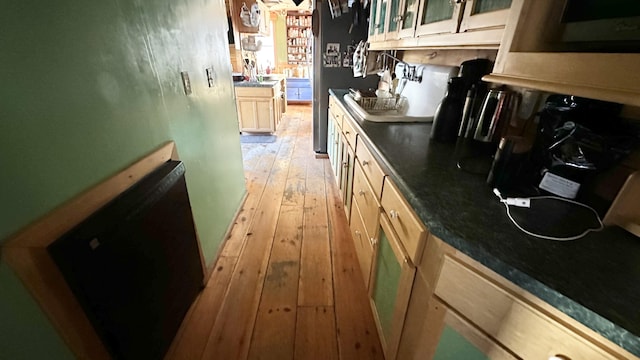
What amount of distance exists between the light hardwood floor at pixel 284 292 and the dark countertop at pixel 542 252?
0.89m

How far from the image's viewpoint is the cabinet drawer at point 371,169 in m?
1.19

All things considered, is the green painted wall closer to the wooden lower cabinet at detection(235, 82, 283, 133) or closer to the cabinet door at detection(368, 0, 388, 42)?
the cabinet door at detection(368, 0, 388, 42)

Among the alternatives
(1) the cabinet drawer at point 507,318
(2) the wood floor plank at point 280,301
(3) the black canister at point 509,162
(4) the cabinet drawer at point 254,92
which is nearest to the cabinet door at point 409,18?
(3) the black canister at point 509,162

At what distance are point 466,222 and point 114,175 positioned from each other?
1126 millimetres

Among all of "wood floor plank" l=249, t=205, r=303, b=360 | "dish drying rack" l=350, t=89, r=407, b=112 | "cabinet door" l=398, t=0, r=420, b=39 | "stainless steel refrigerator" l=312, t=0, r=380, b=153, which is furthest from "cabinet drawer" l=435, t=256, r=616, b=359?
"stainless steel refrigerator" l=312, t=0, r=380, b=153

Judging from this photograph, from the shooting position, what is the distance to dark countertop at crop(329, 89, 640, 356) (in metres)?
0.47

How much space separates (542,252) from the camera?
0.59 meters

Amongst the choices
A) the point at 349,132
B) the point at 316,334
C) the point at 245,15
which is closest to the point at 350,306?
the point at 316,334

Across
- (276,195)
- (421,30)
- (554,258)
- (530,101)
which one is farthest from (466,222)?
(276,195)

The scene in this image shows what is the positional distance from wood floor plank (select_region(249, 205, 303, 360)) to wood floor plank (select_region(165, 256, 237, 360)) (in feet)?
0.80

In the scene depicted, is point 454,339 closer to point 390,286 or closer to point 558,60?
point 390,286

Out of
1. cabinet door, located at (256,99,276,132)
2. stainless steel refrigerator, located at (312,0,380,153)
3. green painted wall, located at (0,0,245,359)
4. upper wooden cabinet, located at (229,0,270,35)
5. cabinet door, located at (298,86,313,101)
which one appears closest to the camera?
green painted wall, located at (0,0,245,359)

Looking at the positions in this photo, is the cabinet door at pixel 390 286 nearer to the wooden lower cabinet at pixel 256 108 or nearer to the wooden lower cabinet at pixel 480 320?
the wooden lower cabinet at pixel 480 320

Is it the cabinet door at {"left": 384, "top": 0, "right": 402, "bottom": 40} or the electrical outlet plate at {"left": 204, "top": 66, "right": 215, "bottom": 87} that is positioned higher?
the cabinet door at {"left": 384, "top": 0, "right": 402, "bottom": 40}
